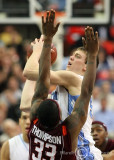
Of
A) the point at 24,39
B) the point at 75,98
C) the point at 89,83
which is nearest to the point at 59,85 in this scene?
the point at 75,98

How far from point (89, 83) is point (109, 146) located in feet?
6.89

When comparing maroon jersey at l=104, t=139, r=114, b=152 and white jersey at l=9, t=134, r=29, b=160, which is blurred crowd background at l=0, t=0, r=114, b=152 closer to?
white jersey at l=9, t=134, r=29, b=160

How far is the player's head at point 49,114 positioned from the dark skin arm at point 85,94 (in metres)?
0.21

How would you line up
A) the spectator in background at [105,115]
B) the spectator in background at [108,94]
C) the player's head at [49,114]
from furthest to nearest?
the spectator in background at [108,94]
the spectator in background at [105,115]
the player's head at [49,114]

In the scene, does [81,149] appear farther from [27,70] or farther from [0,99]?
[0,99]

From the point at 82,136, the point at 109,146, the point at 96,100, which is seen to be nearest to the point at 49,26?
the point at 82,136

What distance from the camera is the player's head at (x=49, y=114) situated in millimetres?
4994

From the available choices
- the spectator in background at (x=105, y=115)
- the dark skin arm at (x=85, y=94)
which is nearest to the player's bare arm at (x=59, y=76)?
the dark skin arm at (x=85, y=94)

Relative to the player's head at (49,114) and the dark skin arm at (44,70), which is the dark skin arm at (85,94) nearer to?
the player's head at (49,114)

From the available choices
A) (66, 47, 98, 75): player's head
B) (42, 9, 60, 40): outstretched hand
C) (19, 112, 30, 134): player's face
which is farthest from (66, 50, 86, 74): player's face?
(19, 112, 30, 134): player's face

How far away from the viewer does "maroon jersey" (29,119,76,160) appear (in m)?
5.14

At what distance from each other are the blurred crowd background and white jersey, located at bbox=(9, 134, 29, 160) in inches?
124

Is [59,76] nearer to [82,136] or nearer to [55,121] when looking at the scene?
[82,136]

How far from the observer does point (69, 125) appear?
519 cm
